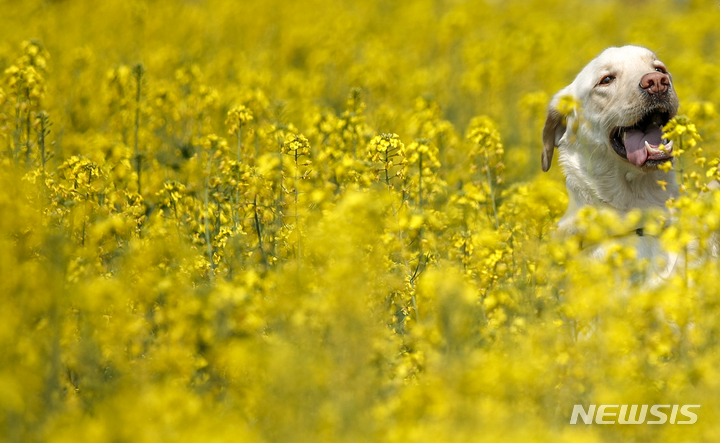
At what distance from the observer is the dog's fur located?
428cm

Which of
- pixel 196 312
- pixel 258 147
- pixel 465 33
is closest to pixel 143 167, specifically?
pixel 258 147

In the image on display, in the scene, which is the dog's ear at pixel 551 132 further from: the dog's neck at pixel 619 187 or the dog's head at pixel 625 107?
the dog's neck at pixel 619 187

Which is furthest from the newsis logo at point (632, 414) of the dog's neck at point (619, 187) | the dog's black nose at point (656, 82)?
the dog's black nose at point (656, 82)

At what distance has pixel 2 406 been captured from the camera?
2336 millimetres

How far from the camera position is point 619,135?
4.52m

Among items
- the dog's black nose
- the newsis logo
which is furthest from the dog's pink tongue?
the newsis logo

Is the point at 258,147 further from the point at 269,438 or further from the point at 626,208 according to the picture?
the point at 269,438

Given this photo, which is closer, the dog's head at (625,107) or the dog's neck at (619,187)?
the dog's head at (625,107)

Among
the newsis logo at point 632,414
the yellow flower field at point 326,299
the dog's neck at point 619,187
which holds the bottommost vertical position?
the newsis logo at point 632,414

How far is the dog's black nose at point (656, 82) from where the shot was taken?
4.23m

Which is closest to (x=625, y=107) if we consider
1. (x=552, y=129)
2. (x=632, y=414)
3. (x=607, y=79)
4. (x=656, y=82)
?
(x=656, y=82)

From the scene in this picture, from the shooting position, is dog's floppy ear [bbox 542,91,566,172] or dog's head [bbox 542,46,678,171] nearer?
dog's head [bbox 542,46,678,171]

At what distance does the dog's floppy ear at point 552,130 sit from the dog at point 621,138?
14cm

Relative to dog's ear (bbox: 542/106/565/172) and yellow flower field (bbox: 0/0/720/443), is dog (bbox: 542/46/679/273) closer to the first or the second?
dog's ear (bbox: 542/106/565/172)
